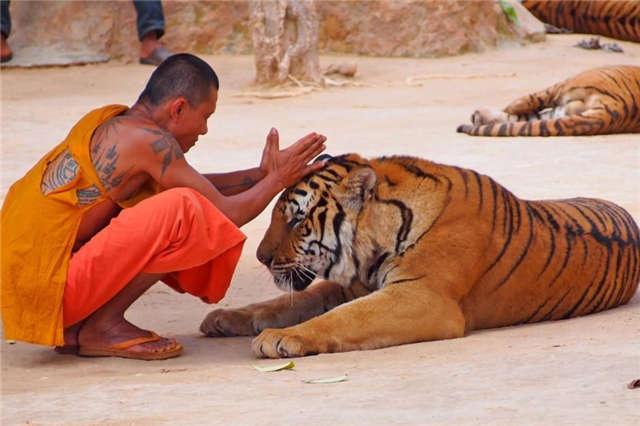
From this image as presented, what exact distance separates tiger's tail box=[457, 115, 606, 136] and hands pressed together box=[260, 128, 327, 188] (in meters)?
4.89

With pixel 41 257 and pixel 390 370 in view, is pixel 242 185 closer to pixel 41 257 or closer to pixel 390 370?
pixel 41 257

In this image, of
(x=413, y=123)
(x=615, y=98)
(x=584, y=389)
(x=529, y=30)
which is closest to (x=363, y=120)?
(x=413, y=123)

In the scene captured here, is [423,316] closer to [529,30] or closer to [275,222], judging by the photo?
[275,222]

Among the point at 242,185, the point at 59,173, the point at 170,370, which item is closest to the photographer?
the point at 170,370

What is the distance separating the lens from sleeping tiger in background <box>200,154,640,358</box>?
3.97 metres

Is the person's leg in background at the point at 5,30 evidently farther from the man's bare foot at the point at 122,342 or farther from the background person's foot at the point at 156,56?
the man's bare foot at the point at 122,342

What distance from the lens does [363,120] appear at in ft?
33.1

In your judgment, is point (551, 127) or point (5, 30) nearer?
point (551, 127)

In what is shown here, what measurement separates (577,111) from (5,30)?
6715 mm

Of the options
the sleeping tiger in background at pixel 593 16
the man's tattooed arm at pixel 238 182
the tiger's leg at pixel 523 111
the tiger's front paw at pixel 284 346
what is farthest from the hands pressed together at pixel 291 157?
the sleeping tiger in background at pixel 593 16

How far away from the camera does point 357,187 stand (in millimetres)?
4137

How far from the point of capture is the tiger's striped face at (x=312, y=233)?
4195 millimetres

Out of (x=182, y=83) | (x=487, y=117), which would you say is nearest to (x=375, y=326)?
(x=182, y=83)

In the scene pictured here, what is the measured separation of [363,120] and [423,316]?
6234mm
